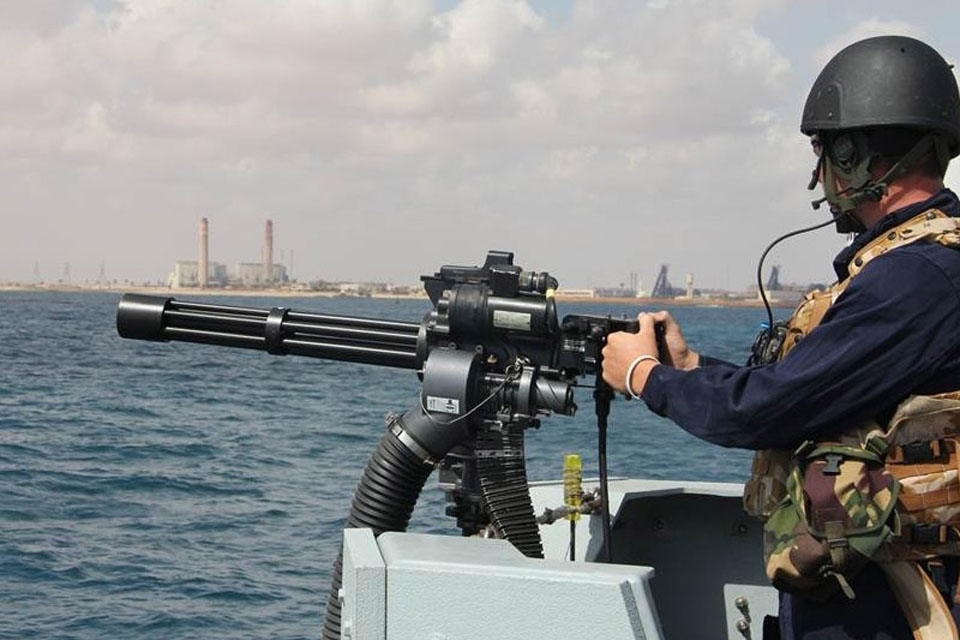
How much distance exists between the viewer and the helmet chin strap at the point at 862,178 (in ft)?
9.66

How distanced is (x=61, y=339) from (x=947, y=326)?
188ft

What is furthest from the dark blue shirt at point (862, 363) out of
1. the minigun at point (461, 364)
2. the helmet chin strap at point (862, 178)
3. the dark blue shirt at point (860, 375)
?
the minigun at point (461, 364)

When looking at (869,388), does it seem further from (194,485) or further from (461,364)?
(194,485)

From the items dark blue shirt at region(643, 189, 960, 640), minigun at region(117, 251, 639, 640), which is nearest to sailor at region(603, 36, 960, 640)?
dark blue shirt at region(643, 189, 960, 640)

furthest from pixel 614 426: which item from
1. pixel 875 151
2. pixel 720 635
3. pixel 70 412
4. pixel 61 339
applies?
pixel 61 339

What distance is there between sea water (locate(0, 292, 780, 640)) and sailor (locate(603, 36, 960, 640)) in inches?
34.4

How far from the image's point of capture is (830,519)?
282cm

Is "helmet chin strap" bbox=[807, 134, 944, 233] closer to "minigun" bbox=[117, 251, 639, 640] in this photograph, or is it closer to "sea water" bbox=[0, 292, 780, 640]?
"minigun" bbox=[117, 251, 639, 640]

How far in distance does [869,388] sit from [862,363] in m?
0.06

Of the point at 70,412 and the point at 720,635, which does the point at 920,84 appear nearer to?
the point at 720,635

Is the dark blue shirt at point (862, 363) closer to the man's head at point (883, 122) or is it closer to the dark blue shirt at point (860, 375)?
the dark blue shirt at point (860, 375)

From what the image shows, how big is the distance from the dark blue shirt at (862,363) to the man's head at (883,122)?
10.7 inches

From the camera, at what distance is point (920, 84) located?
2.95m

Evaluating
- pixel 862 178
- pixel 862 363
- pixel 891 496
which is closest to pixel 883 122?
pixel 862 178
